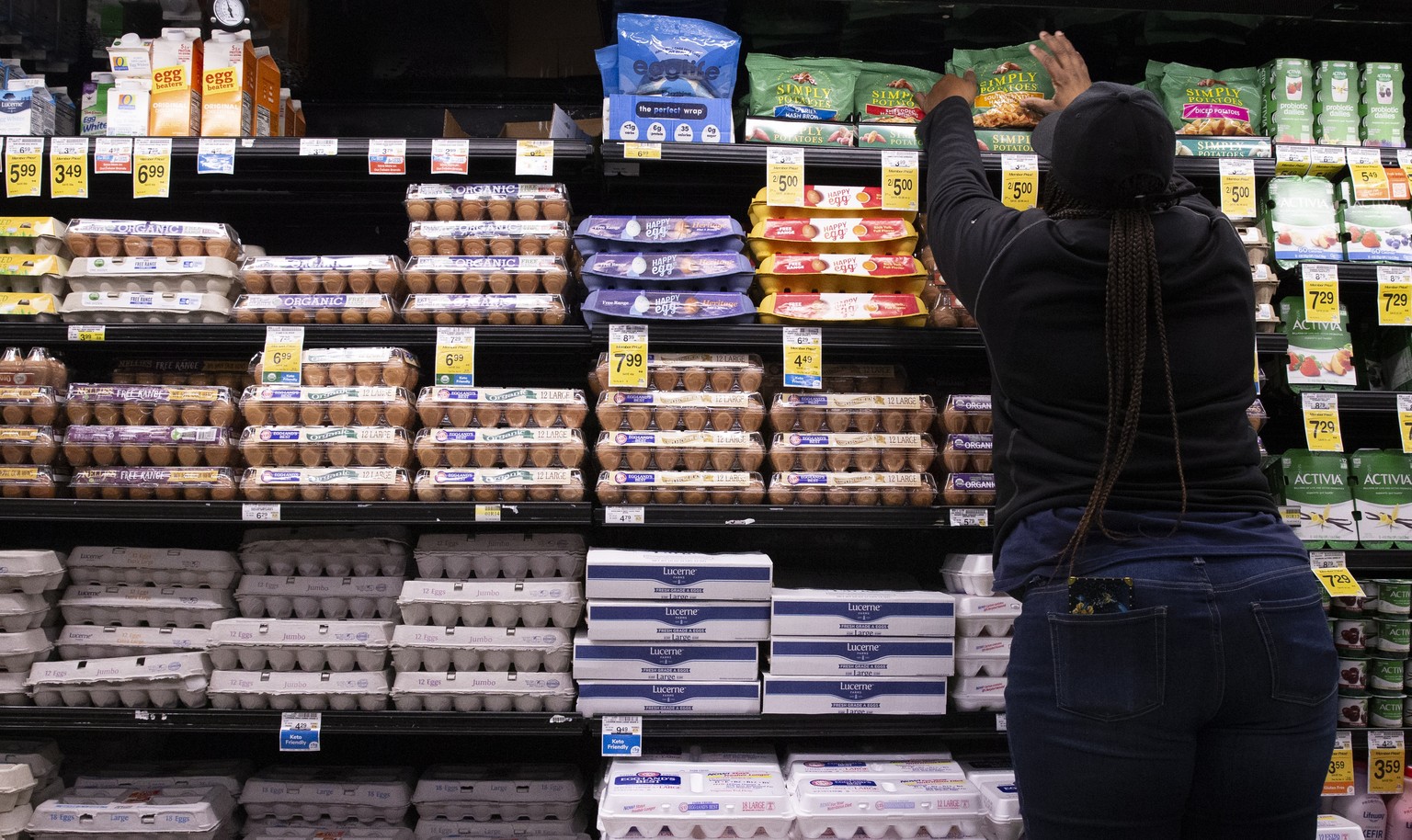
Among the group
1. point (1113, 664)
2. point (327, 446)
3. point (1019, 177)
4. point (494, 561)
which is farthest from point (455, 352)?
point (1113, 664)

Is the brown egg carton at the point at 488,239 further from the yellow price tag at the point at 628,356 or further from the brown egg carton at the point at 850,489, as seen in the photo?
the brown egg carton at the point at 850,489

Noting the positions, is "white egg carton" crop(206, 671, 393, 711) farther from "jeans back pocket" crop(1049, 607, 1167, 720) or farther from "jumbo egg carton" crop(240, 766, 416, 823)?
"jeans back pocket" crop(1049, 607, 1167, 720)

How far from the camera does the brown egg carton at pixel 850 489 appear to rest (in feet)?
8.49

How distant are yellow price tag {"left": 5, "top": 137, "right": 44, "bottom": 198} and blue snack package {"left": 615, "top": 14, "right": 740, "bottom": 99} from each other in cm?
167

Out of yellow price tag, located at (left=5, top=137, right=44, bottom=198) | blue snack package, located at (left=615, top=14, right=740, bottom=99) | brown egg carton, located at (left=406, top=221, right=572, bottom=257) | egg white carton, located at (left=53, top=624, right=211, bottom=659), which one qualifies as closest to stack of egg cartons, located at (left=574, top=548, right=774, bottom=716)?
brown egg carton, located at (left=406, top=221, right=572, bottom=257)

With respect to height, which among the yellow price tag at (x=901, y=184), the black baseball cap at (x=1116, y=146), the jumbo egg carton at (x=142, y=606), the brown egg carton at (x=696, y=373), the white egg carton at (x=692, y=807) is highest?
the yellow price tag at (x=901, y=184)

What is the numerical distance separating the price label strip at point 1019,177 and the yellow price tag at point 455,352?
1.54 meters

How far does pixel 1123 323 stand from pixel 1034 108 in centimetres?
118

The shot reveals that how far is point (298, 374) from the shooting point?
2.64m

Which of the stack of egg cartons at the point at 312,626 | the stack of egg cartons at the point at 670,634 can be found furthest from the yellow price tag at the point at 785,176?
the stack of egg cartons at the point at 312,626

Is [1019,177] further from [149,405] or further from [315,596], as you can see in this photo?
[149,405]

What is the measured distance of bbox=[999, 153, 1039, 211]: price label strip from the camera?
266cm

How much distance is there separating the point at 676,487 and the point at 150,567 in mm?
1548

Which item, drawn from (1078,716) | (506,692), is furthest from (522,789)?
(1078,716)
